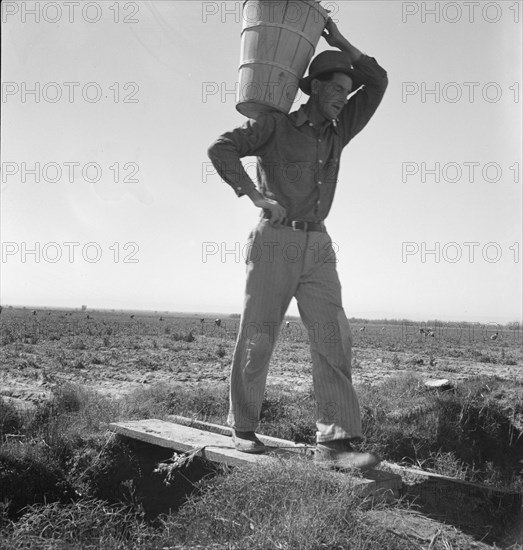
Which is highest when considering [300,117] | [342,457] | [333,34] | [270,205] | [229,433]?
[333,34]

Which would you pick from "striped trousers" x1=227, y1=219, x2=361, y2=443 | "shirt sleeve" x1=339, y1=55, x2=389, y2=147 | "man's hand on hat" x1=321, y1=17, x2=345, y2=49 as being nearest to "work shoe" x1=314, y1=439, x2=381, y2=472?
"striped trousers" x1=227, y1=219, x2=361, y2=443

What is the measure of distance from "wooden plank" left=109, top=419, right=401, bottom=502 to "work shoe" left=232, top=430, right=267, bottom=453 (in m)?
0.04

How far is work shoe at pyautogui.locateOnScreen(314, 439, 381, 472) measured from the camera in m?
3.17

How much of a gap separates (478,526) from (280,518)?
1.25 meters

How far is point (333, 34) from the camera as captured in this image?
12.2 ft

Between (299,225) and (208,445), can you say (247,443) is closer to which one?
(208,445)

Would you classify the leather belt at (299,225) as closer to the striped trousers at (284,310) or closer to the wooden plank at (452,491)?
the striped trousers at (284,310)

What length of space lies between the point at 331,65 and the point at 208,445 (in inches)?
96.8

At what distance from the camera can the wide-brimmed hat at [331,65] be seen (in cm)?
350

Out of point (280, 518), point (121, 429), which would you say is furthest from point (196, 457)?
point (280, 518)

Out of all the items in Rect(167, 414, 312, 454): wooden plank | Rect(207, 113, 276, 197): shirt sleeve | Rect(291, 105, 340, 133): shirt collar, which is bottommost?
Rect(167, 414, 312, 454): wooden plank

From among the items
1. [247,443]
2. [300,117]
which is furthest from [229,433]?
[300,117]

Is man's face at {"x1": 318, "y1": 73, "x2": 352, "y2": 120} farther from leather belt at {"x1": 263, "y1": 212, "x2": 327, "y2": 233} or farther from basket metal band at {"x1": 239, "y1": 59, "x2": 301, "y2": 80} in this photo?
leather belt at {"x1": 263, "y1": 212, "x2": 327, "y2": 233}

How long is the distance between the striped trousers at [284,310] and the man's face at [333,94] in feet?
2.51
